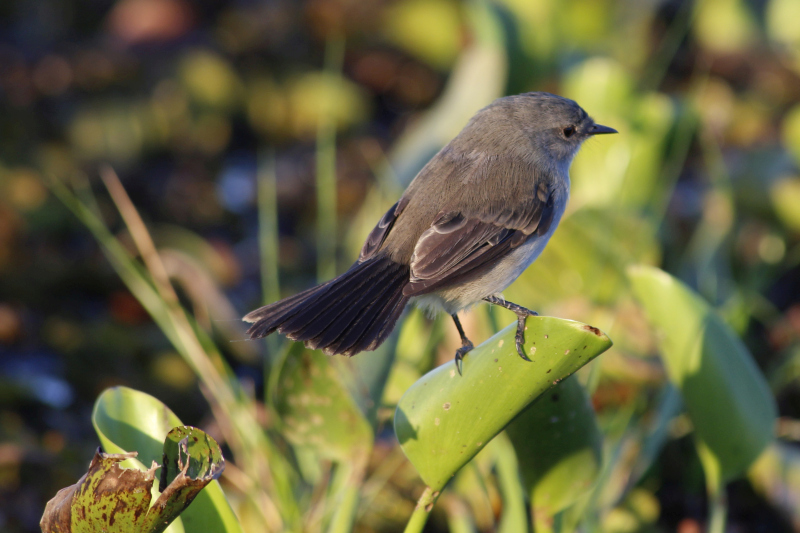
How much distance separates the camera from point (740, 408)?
1772mm

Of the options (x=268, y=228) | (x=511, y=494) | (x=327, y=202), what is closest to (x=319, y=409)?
(x=511, y=494)

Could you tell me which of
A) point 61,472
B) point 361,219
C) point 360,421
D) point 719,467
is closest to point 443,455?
point 360,421

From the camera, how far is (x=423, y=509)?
1510 mm

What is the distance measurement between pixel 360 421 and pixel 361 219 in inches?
60.4

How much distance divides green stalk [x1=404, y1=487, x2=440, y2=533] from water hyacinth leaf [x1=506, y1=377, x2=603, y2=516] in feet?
0.75

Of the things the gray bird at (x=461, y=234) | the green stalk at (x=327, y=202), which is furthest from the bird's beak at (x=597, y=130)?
the green stalk at (x=327, y=202)

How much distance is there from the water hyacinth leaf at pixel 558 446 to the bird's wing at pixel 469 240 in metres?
0.35

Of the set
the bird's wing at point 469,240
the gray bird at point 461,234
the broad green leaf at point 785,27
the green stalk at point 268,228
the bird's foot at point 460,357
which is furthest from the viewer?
the broad green leaf at point 785,27

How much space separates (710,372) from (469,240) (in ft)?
A: 2.07

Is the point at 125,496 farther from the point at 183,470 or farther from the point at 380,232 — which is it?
the point at 380,232

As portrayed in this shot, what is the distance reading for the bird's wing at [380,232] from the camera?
1.92 meters

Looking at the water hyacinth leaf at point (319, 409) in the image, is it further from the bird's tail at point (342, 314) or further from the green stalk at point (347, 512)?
the bird's tail at point (342, 314)

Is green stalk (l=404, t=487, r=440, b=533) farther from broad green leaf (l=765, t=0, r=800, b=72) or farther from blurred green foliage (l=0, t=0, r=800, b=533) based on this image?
broad green leaf (l=765, t=0, r=800, b=72)

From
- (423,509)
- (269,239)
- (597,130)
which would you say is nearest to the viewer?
(423,509)
